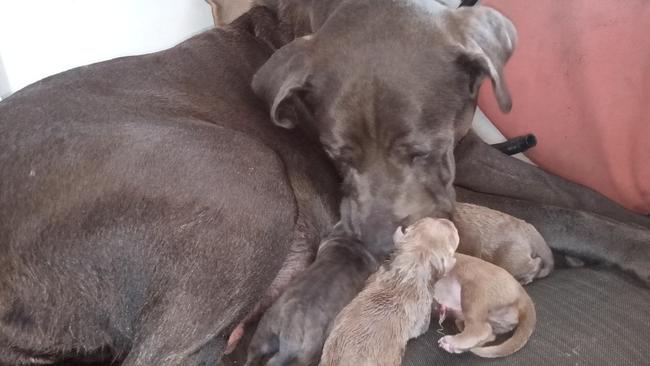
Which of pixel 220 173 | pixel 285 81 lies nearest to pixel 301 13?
pixel 285 81

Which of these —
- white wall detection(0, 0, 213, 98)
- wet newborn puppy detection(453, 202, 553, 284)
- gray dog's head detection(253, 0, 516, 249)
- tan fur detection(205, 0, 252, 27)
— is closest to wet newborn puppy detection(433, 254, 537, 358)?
Result: wet newborn puppy detection(453, 202, 553, 284)

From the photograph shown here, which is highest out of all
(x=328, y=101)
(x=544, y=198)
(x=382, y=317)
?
(x=328, y=101)

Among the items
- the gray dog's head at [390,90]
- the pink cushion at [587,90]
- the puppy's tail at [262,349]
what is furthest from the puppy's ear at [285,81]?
the pink cushion at [587,90]

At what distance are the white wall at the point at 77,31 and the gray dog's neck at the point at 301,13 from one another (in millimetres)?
783

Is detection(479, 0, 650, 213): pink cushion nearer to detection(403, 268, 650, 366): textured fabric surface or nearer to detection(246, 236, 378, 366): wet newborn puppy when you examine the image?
detection(403, 268, 650, 366): textured fabric surface

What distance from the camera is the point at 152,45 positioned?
3.04m

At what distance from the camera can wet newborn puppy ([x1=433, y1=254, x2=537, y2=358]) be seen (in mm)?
1678

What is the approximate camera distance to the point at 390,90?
71.3 inches

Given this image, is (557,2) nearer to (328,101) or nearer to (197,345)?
(328,101)

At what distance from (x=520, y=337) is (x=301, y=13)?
1.13 m

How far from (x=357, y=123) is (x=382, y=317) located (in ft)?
1.60

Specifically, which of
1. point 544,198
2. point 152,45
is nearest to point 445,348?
point 544,198

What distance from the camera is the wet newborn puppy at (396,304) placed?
5.39ft

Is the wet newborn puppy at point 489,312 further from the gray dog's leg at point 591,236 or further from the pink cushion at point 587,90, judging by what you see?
the pink cushion at point 587,90
